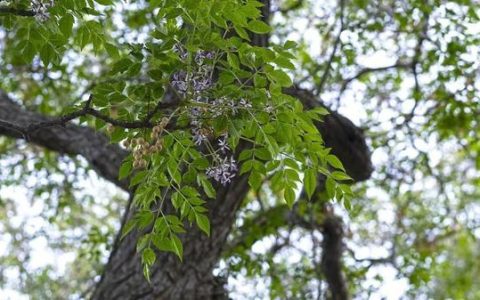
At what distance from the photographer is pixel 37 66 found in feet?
15.6

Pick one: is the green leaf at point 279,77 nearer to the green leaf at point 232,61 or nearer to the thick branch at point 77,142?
the green leaf at point 232,61

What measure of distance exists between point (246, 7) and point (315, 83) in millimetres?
3083

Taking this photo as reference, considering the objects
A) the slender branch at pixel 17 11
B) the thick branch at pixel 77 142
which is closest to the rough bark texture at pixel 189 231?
the thick branch at pixel 77 142

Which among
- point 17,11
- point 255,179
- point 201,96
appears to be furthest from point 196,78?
point 17,11

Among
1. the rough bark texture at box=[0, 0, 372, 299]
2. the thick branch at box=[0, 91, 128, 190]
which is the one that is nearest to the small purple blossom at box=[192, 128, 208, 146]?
the rough bark texture at box=[0, 0, 372, 299]

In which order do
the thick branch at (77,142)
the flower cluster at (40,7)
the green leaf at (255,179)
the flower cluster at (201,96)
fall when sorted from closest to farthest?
the flower cluster at (201,96) < the flower cluster at (40,7) < the green leaf at (255,179) < the thick branch at (77,142)

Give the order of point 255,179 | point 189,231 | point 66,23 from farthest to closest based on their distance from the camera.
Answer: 1. point 189,231
2. point 255,179
3. point 66,23

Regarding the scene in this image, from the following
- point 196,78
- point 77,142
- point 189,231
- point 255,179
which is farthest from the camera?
point 77,142

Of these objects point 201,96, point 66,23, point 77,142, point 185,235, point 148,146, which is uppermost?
point 77,142

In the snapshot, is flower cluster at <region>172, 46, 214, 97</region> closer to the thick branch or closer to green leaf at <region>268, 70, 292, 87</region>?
green leaf at <region>268, 70, 292, 87</region>

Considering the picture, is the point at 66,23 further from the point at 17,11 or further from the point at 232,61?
the point at 232,61

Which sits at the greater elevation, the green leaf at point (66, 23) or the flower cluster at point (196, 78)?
the green leaf at point (66, 23)

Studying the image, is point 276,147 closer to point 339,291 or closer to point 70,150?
point 70,150

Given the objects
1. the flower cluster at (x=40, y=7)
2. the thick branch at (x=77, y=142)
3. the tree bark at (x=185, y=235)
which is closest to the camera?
the flower cluster at (x=40, y=7)
